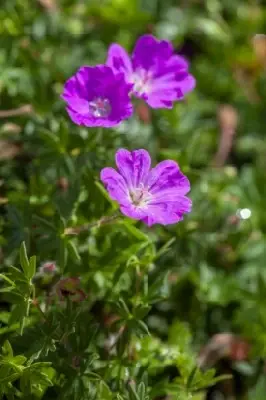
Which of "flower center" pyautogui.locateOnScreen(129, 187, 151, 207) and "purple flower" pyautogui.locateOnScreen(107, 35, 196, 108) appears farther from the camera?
"purple flower" pyautogui.locateOnScreen(107, 35, 196, 108)

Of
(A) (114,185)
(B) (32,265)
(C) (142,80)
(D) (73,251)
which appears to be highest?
(C) (142,80)

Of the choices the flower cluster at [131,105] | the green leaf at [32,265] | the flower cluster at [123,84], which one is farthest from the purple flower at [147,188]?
the green leaf at [32,265]

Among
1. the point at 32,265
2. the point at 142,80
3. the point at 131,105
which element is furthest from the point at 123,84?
the point at 32,265

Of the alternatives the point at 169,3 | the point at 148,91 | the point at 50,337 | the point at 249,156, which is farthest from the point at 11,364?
the point at 169,3

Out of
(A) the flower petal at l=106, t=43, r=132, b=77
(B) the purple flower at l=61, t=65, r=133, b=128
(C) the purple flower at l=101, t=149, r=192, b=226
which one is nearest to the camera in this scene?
(C) the purple flower at l=101, t=149, r=192, b=226

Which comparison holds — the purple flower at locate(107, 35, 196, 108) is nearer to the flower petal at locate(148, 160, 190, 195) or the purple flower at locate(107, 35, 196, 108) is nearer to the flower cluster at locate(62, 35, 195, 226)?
the flower cluster at locate(62, 35, 195, 226)

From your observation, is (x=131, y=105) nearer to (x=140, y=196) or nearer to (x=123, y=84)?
(x=123, y=84)

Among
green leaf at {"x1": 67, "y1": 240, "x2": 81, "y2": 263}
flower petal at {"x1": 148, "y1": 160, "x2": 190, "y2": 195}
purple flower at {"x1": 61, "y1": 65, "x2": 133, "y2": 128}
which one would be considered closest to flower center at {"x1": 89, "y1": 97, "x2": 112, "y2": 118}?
purple flower at {"x1": 61, "y1": 65, "x2": 133, "y2": 128}
